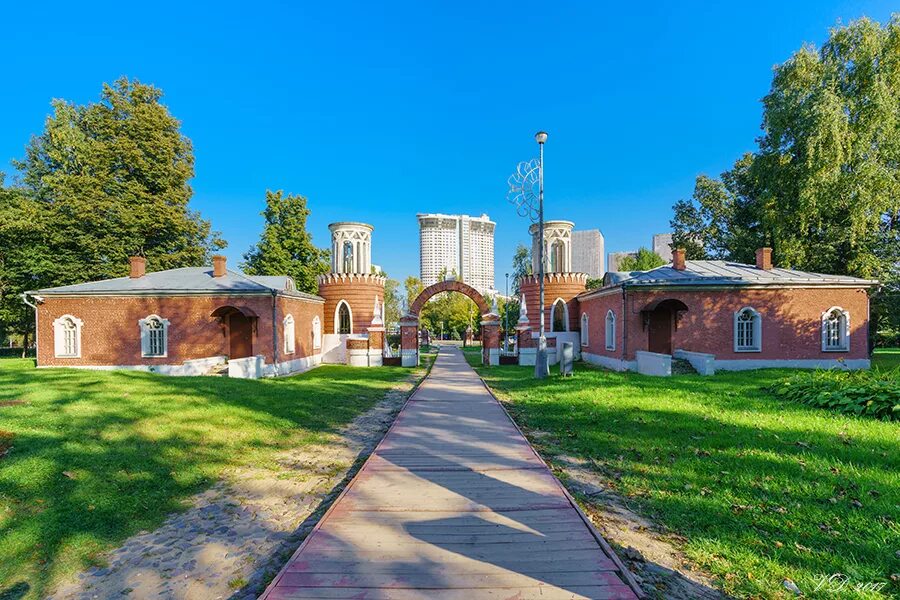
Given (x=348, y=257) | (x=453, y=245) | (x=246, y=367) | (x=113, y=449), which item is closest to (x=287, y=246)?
(x=348, y=257)

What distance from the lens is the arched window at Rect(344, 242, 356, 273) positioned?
28734mm

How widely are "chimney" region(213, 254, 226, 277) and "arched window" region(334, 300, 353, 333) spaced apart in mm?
7542

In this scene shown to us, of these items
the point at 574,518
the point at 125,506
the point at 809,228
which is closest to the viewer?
the point at 574,518

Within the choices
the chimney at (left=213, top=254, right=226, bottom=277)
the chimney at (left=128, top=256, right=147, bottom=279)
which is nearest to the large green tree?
the chimney at (left=213, top=254, right=226, bottom=277)

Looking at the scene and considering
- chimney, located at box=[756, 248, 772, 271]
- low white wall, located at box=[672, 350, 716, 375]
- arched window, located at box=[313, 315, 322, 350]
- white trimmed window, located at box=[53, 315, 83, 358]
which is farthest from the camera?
arched window, located at box=[313, 315, 322, 350]

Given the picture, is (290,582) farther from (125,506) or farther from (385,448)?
(385,448)

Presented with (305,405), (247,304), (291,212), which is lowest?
(305,405)

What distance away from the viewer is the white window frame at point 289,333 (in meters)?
21.2

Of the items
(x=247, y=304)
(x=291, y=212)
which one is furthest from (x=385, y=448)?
(x=291, y=212)

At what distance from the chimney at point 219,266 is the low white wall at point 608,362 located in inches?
790

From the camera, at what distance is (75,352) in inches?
790

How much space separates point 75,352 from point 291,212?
18365mm

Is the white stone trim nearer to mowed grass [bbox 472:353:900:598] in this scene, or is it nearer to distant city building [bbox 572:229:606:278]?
mowed grass [bbox 472:353:900:598]

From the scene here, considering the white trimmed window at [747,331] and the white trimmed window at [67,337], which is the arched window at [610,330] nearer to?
the white trimmed window at [747,331]
